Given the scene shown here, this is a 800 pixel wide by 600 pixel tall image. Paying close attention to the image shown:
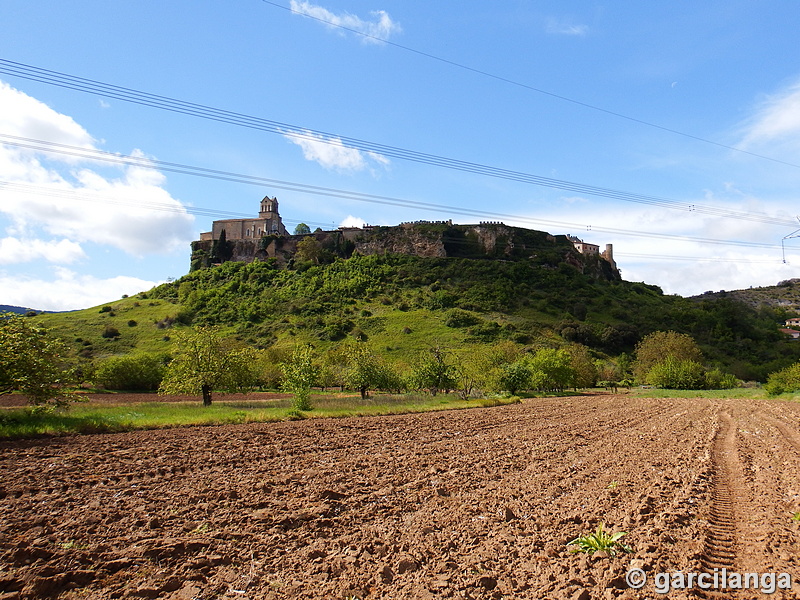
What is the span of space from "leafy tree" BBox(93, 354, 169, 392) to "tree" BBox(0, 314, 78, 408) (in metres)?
43.7

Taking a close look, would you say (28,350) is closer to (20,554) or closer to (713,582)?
(20,554)

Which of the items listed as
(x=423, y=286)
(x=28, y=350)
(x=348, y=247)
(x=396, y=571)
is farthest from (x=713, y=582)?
(x=348, y=247)

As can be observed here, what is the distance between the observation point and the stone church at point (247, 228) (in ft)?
510

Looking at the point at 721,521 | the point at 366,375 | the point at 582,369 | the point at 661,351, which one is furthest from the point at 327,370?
the point at 661,351

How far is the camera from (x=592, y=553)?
7086mm

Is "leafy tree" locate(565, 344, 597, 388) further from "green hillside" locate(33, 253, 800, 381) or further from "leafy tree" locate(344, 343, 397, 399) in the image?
"leafy tree" locate(344, 343, 397, 399)

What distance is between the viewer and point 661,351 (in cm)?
8512

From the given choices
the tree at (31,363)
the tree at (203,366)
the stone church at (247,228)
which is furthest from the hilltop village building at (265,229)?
the tree at (31,363)

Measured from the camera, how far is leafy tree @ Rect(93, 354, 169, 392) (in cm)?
6188

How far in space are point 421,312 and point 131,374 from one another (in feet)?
212

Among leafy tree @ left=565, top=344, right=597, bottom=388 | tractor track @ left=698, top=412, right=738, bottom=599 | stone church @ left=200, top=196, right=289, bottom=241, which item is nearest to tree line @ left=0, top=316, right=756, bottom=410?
leafy tree @ left=565, top=344, right=597, bottom=388

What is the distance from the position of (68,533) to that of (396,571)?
5.94m

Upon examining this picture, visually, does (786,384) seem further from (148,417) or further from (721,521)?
(148,417)

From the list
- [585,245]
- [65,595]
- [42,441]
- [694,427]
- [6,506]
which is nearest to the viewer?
[65,595]
